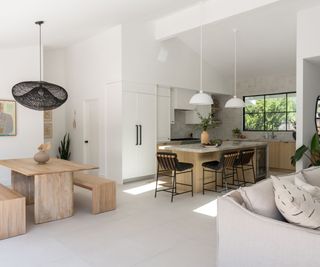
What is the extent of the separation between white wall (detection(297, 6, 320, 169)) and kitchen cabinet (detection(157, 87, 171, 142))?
307 centimetres

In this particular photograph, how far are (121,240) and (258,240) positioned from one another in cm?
171

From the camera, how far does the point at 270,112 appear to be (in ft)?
27.2

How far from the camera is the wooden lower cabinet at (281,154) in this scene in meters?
7.39

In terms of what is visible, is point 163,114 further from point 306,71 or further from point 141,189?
point 306,71

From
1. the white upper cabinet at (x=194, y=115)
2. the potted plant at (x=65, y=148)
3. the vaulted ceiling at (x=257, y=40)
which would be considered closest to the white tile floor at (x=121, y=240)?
the potted plant at (x=65, y=148)

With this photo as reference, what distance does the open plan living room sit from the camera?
2.32m

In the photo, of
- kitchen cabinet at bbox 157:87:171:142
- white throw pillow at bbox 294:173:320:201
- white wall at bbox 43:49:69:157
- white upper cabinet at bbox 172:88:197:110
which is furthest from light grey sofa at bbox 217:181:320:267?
white wall at bbox 43:49:69:157

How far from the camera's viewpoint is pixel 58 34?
545 centimetres

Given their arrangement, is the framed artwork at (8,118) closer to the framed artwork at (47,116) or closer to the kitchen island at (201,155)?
the framed artwork at (47,116)

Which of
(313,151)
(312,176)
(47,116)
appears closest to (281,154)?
(313,151)

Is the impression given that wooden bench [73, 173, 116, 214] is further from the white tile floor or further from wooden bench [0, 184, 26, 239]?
wooden bench [0, 184, 26, 239]

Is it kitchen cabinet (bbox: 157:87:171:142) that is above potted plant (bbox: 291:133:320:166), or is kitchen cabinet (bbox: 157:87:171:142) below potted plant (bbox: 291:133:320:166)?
above

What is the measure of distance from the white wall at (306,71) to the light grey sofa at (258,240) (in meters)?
3.51

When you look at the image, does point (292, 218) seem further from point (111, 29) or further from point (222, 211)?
point (111, 29)
